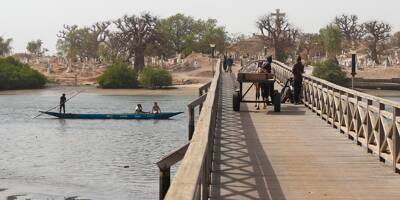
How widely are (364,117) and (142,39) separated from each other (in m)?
121

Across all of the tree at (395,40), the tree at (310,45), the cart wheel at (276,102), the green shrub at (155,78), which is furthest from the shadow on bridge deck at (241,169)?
the tree at (395,40)

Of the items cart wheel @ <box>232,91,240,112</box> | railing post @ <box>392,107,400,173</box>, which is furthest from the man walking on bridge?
railing post @ <box>392,107,400,173</box>

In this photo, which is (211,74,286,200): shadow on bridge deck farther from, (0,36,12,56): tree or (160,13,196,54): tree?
(0,36,12,56): tree

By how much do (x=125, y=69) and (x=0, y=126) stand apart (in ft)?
192

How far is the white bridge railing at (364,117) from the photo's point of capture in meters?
11.6

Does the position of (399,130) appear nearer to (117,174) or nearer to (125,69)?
(117,174)

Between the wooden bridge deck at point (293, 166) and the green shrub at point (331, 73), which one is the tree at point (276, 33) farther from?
the wooden bridge deck at point (293, 166)

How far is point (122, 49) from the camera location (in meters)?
138

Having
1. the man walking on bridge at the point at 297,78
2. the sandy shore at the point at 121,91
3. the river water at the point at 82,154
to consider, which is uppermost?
the man walking on bridge at the point at 297,78

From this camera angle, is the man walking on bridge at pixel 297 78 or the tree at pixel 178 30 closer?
the man walking on bridge at pixel 297 78

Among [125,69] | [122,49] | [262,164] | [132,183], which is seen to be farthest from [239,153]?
[122,49]

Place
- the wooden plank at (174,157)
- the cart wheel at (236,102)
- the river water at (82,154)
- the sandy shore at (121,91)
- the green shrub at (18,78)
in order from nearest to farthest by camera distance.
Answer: the wooden plank at (174,157), the cart wheel at (236,102), the river water at (82,154), the sandy shore at (121,91), the green shrub at (18,78)

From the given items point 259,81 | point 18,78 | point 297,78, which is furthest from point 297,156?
point 18,78

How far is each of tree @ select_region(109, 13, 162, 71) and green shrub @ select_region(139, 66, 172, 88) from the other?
17.2 metres
